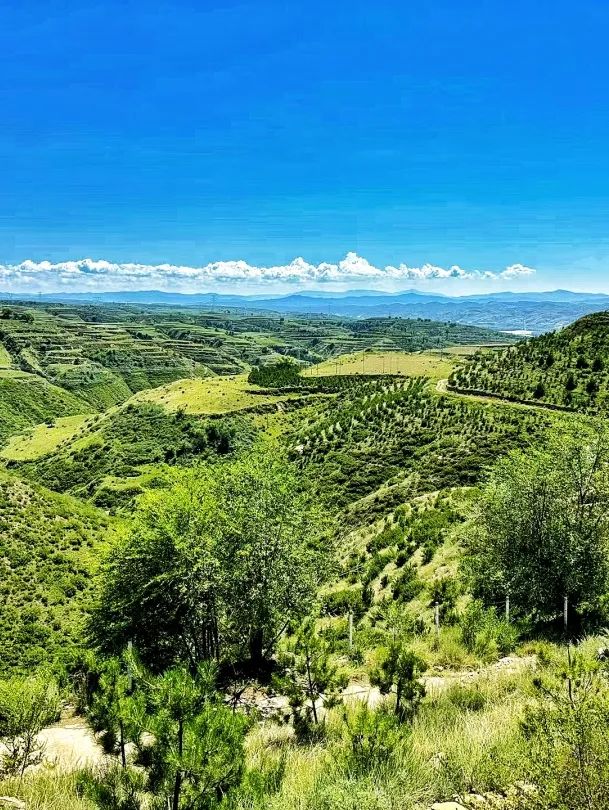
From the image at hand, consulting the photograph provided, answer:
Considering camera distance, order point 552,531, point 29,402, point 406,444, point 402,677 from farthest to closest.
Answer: point 29,402 → point 406,444 → point 552,531 → point 402,677

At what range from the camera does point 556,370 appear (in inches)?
2432

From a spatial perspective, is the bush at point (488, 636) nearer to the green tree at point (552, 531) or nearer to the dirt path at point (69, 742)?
the green tree at point (552, 531)

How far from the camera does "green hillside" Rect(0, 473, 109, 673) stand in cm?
2921

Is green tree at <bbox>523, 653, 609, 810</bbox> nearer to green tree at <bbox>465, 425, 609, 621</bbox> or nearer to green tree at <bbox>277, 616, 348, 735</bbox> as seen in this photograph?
green tree at <bbox>277, 616, 348, 735</bbox>

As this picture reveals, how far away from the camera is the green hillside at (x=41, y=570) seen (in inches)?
1150

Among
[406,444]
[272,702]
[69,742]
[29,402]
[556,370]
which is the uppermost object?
[556,370]

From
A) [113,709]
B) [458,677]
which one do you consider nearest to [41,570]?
[458,677]

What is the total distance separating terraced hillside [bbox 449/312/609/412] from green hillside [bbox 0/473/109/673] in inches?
1802

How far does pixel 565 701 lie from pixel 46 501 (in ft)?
155

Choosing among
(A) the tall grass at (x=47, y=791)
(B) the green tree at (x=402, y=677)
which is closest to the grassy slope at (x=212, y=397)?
(B) the green tree at (x=402, y=677)

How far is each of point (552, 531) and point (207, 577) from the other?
10796 mm

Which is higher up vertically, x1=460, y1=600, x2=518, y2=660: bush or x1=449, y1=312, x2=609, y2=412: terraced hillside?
x1=449, y1=312, x2=609, y2=412: terraced hillside

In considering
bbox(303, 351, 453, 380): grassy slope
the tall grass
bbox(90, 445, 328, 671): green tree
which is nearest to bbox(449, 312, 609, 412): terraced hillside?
bbox(303, 351, 453, 380): grassy slope

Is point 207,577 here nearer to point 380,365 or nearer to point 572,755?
point 572,755
